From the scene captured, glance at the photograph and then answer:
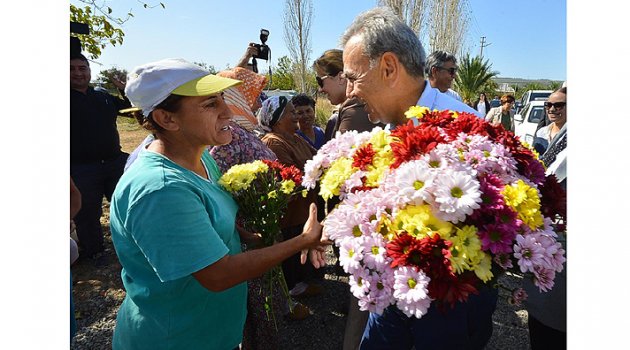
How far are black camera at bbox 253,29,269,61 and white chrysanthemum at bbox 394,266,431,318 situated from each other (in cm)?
423

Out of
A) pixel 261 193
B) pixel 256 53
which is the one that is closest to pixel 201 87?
pixel 261 193

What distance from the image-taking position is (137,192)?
52.8 inches

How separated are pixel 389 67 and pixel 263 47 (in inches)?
134

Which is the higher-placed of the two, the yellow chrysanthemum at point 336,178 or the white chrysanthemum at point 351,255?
the yellow chrysanthemum at point 336,178

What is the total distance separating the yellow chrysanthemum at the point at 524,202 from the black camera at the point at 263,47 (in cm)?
415

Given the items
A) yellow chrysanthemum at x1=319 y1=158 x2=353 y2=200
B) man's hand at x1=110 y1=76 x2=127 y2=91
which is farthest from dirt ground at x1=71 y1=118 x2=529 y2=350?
yellow chrysanthemum at x1=319 y1=158 x2=353 y2=200

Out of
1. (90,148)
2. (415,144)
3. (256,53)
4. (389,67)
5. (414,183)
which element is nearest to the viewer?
(414,183)

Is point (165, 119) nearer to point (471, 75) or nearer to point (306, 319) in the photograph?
point (306, 319)

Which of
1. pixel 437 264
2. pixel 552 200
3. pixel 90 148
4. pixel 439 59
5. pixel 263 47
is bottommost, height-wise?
pixel 437 264

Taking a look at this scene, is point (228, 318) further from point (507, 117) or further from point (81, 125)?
point (507, 117)

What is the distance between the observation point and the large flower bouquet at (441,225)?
995 mm

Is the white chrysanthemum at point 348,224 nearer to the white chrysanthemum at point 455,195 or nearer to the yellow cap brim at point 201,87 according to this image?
the white chrysanthemum at point 455,195

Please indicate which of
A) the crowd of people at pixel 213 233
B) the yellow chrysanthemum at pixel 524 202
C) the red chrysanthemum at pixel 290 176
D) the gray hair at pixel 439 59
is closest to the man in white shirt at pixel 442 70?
the gray hair at pixel 439 59

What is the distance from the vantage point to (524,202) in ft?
3.59
